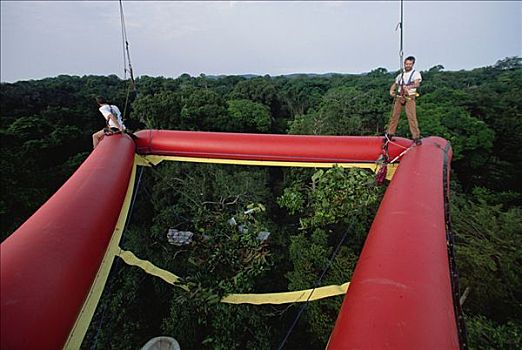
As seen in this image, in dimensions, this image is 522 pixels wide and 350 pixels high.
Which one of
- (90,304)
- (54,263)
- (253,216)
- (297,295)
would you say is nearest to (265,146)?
(297,295)

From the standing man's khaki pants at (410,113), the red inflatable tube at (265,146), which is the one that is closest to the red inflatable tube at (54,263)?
the red inflatable tube at (265,146)

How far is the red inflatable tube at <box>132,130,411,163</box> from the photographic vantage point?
3674mm

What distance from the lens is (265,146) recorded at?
149 inches

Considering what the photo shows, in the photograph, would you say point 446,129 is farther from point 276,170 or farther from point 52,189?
point 52,189

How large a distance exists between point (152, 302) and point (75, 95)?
20.9 m

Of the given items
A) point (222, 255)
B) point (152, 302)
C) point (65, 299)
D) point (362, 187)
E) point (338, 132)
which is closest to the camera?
point (65, 299)

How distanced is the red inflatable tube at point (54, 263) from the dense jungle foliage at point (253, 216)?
118 centimetres

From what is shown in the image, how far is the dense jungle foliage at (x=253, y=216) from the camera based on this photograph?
5090 mm

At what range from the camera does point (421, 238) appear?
4.93 ft

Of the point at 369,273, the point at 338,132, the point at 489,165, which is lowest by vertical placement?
the point at 489,165

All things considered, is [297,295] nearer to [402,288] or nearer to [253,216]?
[402,288]

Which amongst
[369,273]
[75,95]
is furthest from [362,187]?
[75,95]

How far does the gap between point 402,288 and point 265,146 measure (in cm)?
275

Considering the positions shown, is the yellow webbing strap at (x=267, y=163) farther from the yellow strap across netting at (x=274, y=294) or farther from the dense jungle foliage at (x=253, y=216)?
the yellow strap across netting at (x=274, y=294)
